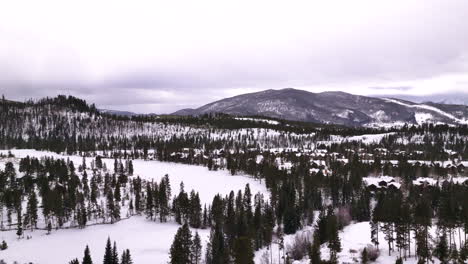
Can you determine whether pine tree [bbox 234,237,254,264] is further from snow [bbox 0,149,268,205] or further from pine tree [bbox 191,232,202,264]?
snow [bbox 0,149,268,205]

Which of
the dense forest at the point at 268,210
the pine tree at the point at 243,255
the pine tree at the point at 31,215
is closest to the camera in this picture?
the pine tree at the point at 243,255

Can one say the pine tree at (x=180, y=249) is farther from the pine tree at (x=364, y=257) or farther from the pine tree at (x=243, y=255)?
the pine tree at (x=364, y=257)

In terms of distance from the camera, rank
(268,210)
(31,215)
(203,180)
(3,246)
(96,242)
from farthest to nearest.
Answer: (203,180) < (31,215) < (268,210) < (96,242) < (3,246)

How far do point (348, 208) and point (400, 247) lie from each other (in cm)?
4981

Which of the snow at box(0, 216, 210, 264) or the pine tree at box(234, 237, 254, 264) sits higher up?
the pine tree at box(234, 237, 254, 264)

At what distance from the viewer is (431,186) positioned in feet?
444

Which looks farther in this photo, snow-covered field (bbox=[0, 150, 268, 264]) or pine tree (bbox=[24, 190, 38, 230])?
pine tree (bbox=[24, 190, 38, 230])

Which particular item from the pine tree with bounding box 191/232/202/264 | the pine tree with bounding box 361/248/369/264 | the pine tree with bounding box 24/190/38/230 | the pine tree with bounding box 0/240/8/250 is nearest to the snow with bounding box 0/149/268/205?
the pine tree with bounding box 191/232/202/264

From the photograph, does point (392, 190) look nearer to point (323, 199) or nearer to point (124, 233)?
point (323, 199)

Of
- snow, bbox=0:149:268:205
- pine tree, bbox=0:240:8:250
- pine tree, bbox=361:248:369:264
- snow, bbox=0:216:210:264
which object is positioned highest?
snow, bbox=0:149:268:205

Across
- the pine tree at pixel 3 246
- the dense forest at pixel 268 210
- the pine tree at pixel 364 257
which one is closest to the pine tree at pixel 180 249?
the dense forest at pixel 268 210

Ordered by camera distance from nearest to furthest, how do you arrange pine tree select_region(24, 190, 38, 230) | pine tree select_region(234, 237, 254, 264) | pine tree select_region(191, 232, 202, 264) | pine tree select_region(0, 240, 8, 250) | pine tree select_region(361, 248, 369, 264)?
pine tree select_region(234, 237, 254, 264) → pine tree select_region(361, 248, 369, 264) → pine tree select_region(191, 232, 202, 264) → pine tree select_region(0, 240, 8, 250) → pine tree select_region(24, 190, 38, 230)

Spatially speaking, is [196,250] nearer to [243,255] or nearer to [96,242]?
[243,255]

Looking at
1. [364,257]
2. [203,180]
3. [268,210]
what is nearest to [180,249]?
[364,257]
